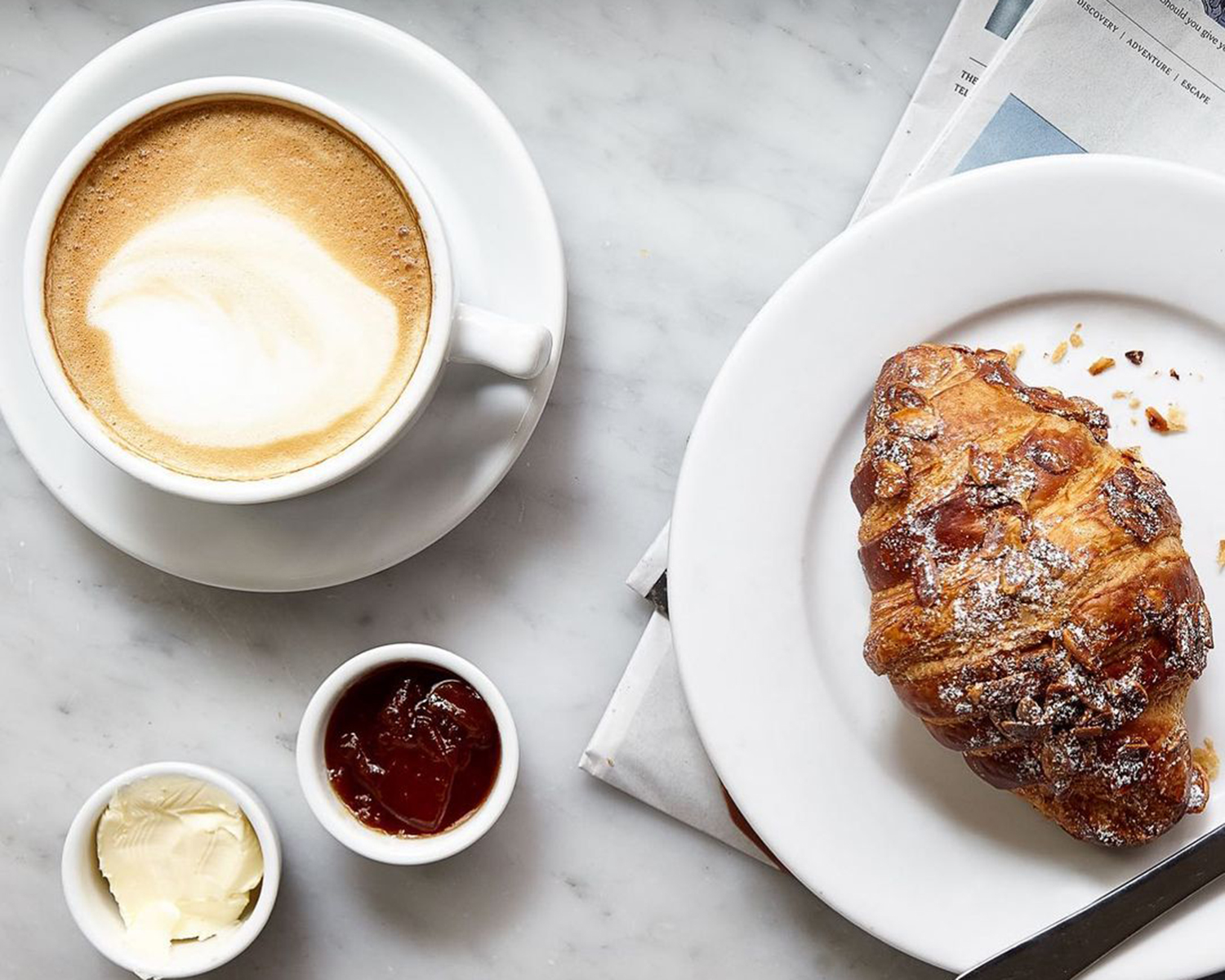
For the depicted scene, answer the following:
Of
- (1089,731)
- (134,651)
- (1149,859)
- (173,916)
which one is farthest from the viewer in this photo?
(134,651)

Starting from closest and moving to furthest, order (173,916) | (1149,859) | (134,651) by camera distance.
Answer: (1149,859) → (173,916) → (134,651)

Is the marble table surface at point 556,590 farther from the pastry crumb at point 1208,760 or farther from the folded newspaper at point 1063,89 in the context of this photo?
the pastry crumb at point 1208,760

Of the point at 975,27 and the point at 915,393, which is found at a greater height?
the point at 975,27

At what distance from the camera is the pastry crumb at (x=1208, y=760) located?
1.35 meters

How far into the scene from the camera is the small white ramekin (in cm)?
141

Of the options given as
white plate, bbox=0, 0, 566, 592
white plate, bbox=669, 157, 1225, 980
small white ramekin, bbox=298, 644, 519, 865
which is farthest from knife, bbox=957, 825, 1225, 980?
white plate, bbox=0, 0, 566, 592

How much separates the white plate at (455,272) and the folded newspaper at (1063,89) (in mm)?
306

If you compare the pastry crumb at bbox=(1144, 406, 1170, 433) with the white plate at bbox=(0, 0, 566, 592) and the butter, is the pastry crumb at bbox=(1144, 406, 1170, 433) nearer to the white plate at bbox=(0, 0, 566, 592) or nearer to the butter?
the white plate at bbox=(0, 0, 566, 592)

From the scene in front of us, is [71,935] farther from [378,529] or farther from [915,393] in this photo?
[915,393]

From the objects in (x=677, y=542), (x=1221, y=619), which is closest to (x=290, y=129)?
(x=677, y=542)

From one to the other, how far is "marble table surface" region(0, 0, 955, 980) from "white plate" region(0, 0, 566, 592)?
18 centimetres

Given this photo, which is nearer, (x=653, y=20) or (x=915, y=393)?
(x=915, y=393)

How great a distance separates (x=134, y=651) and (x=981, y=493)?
Answer: 1025 mm

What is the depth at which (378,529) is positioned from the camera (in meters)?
1.36
